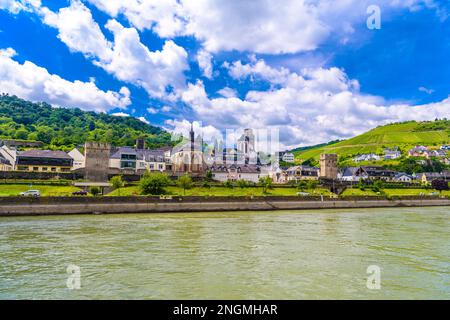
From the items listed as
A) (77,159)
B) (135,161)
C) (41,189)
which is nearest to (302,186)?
(135,161)

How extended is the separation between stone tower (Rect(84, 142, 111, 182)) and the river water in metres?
38.9

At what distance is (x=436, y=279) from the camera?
1304 cm

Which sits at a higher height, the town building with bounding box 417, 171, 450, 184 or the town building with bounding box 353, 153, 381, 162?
the town building with bounding box 353, 153, 381, 162

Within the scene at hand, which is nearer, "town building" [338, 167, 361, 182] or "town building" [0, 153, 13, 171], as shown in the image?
"town building" [0, 153, 13, 171]

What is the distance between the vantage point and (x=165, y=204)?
44125mm

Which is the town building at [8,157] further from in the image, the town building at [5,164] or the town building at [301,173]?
the town building at [301,173]

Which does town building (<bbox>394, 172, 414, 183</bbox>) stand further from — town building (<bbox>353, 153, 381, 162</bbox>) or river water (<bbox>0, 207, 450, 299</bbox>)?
river water (<bbox>0, 207, 450, 299</bbox>)

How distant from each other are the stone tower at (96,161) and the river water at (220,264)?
38.9 metres

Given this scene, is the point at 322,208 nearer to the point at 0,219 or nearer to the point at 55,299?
the point at 0,219

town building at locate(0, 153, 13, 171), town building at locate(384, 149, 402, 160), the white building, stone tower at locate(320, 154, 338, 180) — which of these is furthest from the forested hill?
town building at locate(384, 149, 402, 160)

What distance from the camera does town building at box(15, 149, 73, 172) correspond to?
64.5m

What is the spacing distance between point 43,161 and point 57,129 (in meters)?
106
